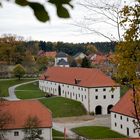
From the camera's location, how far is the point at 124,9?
10.3 meters

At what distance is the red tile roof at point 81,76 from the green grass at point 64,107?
3064mm

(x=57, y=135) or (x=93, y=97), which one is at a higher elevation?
(x=93, y=97)

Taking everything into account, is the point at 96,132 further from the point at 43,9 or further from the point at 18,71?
the point at 18,71

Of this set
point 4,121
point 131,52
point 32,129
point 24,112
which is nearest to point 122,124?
point 24,112

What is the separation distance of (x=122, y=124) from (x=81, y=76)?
19.5 metres

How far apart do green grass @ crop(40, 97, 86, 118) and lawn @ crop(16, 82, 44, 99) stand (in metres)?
4.69

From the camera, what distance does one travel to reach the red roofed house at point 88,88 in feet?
178

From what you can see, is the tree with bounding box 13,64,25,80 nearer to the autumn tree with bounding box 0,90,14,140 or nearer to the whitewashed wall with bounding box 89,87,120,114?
the whitewashed wall with bounding box 89,87,120,114

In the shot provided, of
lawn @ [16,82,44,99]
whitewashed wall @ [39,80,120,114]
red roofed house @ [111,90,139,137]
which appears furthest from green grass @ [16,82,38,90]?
red roofed house @ [111,90,139,137]

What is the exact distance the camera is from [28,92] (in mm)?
66625

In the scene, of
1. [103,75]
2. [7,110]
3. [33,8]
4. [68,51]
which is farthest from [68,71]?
[68,51]

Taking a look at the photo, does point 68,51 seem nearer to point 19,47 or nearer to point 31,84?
point 19,47

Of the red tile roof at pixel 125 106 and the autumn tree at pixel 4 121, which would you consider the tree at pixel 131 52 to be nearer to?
the autumn tree at pixel 4 121

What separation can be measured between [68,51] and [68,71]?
74792mm
